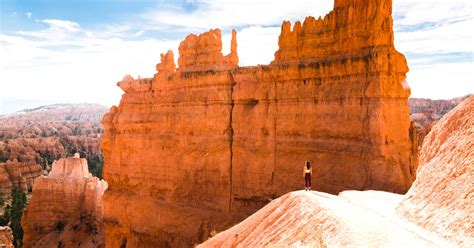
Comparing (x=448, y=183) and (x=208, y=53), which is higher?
(x=208, y=53)

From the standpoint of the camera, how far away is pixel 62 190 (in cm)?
3634

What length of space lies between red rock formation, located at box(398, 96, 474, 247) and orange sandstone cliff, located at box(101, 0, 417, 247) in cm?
318

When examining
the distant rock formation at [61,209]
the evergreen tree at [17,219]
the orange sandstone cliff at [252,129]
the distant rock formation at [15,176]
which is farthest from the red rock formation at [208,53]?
the distant rock formation at [15,176]

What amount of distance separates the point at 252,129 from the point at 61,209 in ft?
78.3

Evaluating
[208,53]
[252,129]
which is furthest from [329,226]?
[208,53]

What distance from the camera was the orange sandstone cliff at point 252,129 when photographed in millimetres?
14023

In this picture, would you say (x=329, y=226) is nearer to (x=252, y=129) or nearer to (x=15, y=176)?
(x=252, y=129)

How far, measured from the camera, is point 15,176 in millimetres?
54062

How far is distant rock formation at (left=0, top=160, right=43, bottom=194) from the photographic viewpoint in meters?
52.6

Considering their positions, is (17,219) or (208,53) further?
(17,219)

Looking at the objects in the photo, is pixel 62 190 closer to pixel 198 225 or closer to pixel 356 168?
pixel 198 225

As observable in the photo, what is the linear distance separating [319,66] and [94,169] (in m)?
57.7

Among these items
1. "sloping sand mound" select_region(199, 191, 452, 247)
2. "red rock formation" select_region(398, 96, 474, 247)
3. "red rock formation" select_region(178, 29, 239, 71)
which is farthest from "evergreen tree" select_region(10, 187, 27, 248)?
"red rock formation" select_region(398, 96, 474, 247)

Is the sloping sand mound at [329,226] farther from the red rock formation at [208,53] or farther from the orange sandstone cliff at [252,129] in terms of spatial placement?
the red rock formation at [208,53]
